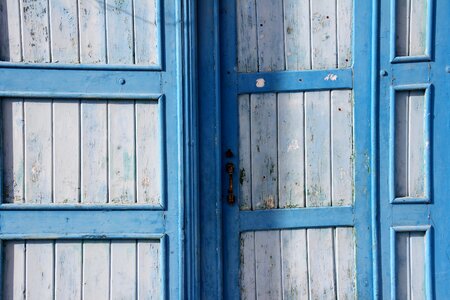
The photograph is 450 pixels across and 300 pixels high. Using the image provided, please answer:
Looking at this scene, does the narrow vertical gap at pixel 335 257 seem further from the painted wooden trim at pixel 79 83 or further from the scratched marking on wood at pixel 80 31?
the scratched marking on wood at pixel 80 31

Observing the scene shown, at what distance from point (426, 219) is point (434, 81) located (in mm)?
617

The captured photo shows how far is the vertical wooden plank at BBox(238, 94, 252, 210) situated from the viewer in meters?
2.14

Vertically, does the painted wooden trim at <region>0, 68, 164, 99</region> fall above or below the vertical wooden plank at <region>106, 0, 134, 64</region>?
below

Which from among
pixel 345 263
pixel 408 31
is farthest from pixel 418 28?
pixel 345 263

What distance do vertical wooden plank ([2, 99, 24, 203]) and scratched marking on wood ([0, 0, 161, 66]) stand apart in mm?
214

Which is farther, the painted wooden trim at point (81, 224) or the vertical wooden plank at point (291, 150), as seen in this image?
the vertical wooden plank at point (291, 150)

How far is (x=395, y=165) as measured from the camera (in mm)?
2119

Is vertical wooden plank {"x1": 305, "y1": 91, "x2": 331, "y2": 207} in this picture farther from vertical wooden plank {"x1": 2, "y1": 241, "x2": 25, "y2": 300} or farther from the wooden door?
vertical wooden plank {"x1": 2, "y1": 241, "x2": 25, "y2": 300}

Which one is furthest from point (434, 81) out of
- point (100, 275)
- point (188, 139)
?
point (100, 275)

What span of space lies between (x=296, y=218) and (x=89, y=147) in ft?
3.18

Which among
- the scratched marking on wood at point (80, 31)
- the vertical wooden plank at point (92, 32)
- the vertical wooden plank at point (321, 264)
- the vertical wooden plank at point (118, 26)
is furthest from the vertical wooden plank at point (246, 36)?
the vertical wooden plank at point (321, 264)

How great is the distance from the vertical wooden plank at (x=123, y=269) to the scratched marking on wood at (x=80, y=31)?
0.80m

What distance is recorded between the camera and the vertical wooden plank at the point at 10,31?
79.2 inches

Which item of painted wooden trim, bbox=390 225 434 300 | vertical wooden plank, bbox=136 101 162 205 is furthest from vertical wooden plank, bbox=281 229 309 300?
vertical wooden plank, bbox=136 101 162 205
